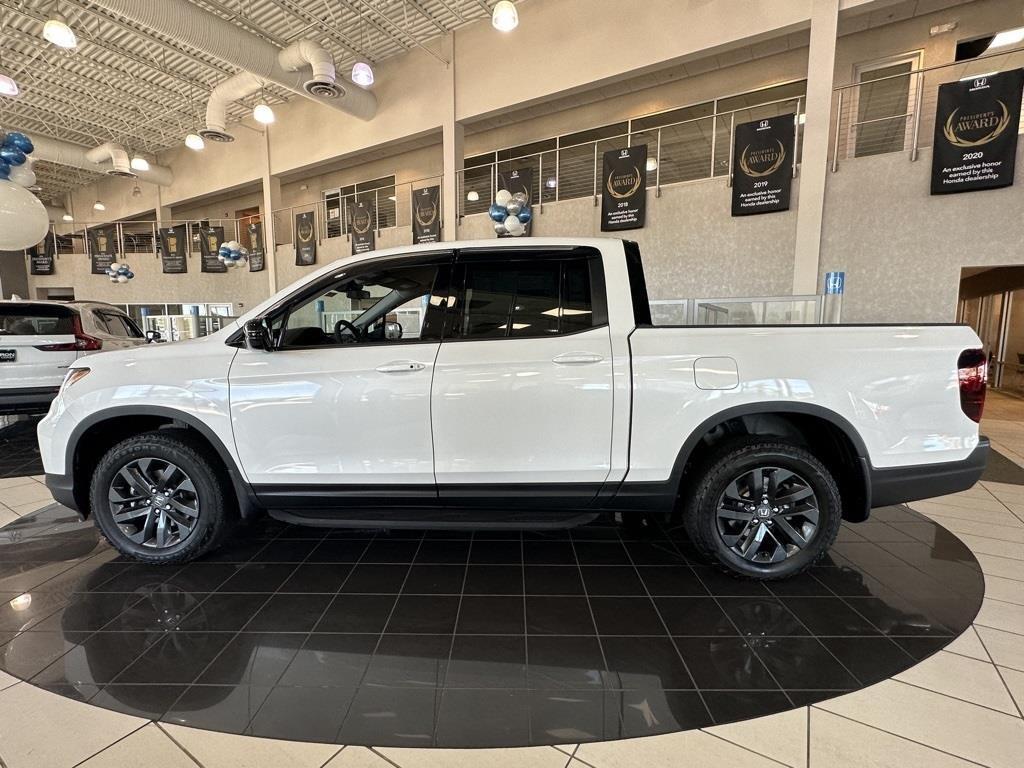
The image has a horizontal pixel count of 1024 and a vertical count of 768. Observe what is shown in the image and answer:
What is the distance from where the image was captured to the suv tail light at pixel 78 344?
5493 mm

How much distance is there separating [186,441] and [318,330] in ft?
3.13

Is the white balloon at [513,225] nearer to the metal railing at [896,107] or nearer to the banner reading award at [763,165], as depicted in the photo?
the banner reading award at [763,165]

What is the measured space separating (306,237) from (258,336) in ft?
41.8

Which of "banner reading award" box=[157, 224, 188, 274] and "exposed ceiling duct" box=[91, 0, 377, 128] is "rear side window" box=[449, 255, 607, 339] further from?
"banner reading award" box=[157, 224, 188, 274]

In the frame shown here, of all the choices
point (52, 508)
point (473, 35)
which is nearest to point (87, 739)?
point (52, 508)

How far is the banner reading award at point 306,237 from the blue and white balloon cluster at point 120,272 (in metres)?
7.90

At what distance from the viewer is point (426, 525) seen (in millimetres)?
2568

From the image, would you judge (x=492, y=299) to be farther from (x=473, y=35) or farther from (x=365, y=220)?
(x=365, y=220)

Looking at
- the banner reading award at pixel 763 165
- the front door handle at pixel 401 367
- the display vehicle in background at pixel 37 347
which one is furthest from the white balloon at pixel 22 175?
the banner reading award at pixel 763 165

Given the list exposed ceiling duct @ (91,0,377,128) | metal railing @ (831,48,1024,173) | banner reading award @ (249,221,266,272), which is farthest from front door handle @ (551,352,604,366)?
banner reading award @ (249,221,266,272)

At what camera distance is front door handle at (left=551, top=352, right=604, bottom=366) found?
2.41 m

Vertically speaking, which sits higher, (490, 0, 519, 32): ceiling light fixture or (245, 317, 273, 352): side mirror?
(490, 0, 519, 32): ceiling light fixture

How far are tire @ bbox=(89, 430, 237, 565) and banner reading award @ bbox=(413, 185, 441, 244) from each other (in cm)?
912

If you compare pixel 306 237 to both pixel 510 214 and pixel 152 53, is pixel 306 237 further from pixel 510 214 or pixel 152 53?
pixel 510 214
